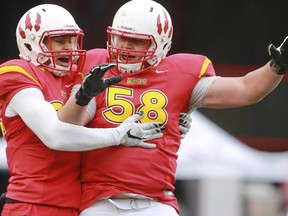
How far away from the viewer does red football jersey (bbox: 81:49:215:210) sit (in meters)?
5.45

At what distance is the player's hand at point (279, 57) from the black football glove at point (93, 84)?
2.43 feet

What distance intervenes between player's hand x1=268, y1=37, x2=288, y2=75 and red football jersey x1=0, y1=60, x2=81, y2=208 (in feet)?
3.29

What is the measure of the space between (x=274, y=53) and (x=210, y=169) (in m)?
3.36

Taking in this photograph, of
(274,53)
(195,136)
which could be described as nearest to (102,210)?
(274,53)

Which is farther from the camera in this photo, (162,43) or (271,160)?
(271,160)

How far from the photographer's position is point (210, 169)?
8602mm

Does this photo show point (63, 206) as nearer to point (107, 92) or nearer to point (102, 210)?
point (102, 210)

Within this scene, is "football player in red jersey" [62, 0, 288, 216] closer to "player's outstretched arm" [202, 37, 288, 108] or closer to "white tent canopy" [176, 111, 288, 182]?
"player's outstretched arm" [202, 37, 288, 108]

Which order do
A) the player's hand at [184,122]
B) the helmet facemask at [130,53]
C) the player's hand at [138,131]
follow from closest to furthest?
the player's hand at [138,131], the helmet facemask at [130,53], the player's hand at [184,122]

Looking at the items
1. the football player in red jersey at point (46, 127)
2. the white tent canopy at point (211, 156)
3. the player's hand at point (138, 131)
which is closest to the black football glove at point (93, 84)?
the football player in red jersey at point (46, 127)

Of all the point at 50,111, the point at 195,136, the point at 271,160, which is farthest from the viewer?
the point at 271,160

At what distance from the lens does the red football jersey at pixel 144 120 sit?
5453mm

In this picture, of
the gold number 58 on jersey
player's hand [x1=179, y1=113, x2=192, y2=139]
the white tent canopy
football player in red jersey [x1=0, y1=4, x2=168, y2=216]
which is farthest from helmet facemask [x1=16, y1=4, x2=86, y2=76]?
the white tent canopy

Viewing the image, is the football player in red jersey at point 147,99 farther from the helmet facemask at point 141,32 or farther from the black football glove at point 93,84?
the black football glove at point 93,84
